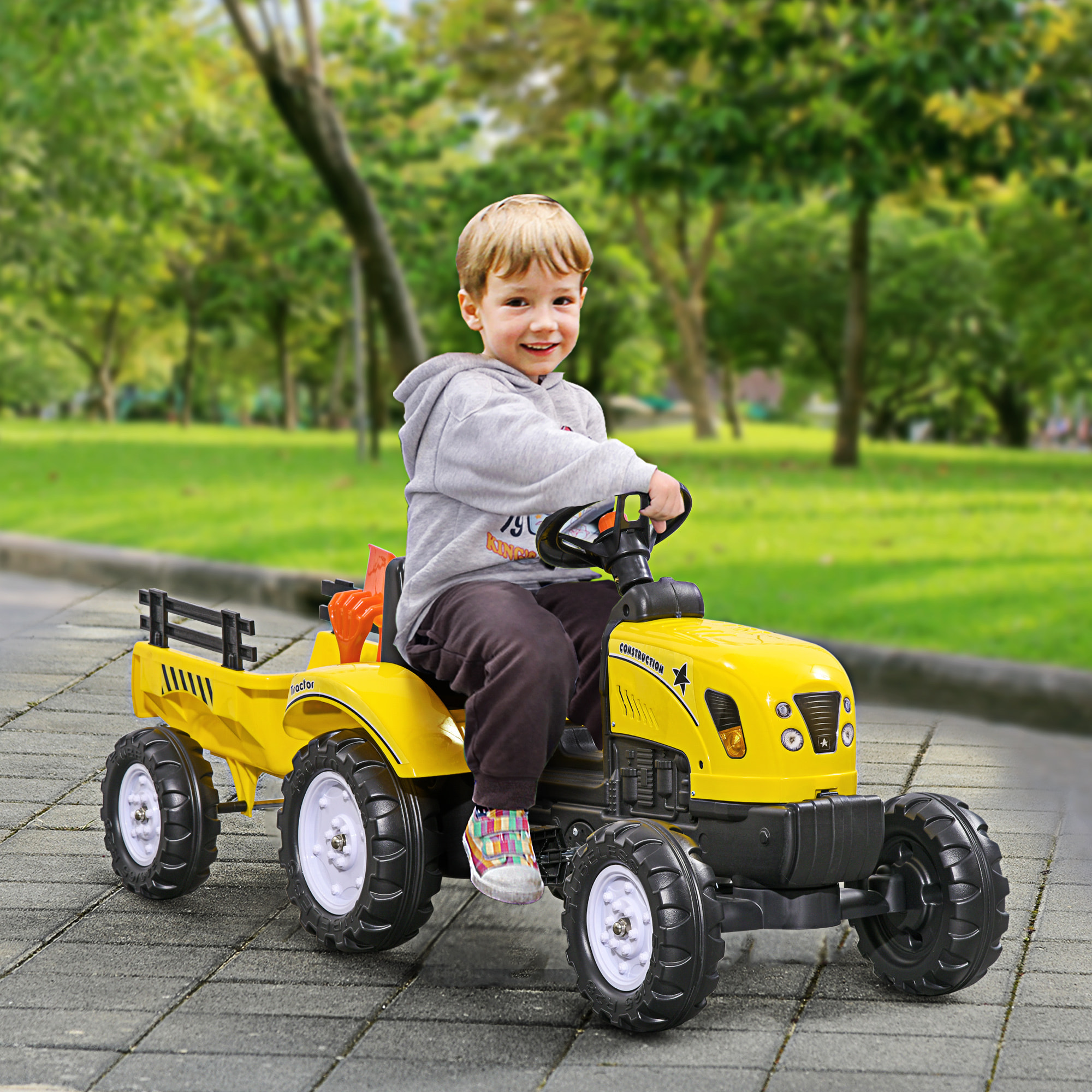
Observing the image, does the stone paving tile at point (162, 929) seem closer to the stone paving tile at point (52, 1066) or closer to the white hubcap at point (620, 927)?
the stone paving tile at point (52, 1066)

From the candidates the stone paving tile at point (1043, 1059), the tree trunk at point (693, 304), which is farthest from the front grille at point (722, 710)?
the tree trunk at point (693, 304)

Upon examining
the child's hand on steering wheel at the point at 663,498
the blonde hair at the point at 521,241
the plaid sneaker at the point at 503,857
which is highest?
the blonde hair at the point at 521,241

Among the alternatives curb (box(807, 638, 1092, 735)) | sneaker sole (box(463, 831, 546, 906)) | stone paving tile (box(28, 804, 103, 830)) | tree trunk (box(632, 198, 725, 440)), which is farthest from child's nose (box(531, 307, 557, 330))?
tree trunk (box(632, 198, 725, 440))

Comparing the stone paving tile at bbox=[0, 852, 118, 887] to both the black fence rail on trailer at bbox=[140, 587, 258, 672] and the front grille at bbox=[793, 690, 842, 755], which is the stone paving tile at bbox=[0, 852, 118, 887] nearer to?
the black fence rail on trailer at bbox=[140, 587, 258, 672]

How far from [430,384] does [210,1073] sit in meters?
1.59

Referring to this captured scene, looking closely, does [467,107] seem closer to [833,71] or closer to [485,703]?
[833,71]

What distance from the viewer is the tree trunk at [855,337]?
19234mm

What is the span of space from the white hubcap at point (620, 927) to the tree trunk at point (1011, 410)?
158ft

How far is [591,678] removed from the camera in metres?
3.46

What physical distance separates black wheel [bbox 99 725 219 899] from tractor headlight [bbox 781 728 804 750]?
1676mm

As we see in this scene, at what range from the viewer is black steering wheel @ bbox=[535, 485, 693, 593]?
329cm

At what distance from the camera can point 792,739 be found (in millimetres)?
2996

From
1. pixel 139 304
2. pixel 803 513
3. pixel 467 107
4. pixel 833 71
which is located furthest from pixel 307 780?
pixel 139 304

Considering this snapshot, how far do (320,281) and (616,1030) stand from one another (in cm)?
3288
